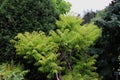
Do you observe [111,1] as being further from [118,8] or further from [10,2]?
[10,2]

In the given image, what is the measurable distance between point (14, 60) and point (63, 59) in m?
1.23

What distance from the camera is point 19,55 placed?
26.9 ft

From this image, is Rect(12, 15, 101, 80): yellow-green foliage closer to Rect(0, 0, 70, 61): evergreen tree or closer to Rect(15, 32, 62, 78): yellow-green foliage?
Rect(15, 32, 62, 78): yellow-green foliage

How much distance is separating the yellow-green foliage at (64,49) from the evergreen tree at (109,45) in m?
0.64

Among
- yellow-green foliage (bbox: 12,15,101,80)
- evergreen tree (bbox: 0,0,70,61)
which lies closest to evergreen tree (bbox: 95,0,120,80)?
yellow-green foliage (bbox: 12,15,101,80)

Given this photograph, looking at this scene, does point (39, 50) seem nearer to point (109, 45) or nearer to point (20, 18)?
point (20, 18)

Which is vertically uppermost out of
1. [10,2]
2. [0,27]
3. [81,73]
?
[10,2]

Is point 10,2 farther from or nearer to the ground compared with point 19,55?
farther from the ground

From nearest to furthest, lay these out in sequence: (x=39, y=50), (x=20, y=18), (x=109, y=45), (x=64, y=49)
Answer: (x=39, y=50)
(x=64, y=49)
(x=20, y=18)
(x=109, y=45)

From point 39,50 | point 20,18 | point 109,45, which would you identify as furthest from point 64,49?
point 109,45

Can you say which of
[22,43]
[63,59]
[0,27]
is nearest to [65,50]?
[63,59]

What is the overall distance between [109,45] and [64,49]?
5.15ft

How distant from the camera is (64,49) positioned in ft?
26.6

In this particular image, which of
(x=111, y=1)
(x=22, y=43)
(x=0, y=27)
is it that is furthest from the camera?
(x=111, y=1)
